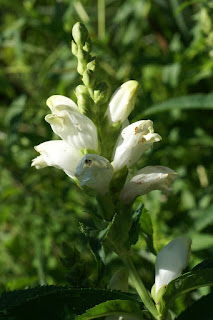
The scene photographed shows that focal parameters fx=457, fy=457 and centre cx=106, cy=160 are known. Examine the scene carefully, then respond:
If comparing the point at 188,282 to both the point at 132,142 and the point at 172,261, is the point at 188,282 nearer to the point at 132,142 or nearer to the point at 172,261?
the point at 172,261

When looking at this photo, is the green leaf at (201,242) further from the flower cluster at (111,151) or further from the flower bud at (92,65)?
the flower bud at (92,65)

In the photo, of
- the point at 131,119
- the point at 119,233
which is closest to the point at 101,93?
the point at 119,233

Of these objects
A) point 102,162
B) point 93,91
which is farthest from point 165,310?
point 93,91

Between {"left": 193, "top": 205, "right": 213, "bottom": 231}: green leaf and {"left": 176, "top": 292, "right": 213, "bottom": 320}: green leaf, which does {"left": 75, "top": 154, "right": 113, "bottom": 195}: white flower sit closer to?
{"left": 176, "top": 292, "right": 213, "bottom": 320}: green leaf

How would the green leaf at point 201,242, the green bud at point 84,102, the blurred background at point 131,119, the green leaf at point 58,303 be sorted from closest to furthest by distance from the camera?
the green leaf at point 58,303
the green bud at point 84,102
the green leaf at point 201,242
the blurred background at point 131,119

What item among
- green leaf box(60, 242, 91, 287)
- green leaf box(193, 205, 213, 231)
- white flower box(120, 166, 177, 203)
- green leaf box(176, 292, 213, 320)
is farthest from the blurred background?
green leaf box(176, 292, 213, 320)

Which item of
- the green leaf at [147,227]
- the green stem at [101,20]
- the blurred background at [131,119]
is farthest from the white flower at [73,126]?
the green stem at [101,20]
